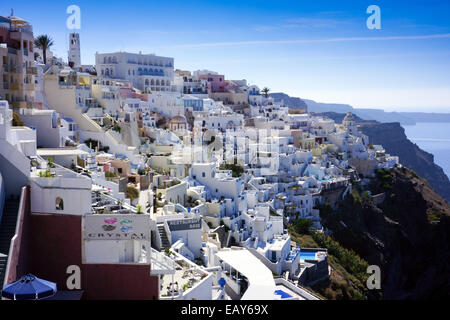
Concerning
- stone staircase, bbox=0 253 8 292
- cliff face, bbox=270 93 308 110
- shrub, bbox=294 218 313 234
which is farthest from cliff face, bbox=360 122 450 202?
stone staircase, bbox=0 253 8 292

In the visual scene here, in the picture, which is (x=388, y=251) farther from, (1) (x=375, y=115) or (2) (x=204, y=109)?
(1) (x=375, y=115)

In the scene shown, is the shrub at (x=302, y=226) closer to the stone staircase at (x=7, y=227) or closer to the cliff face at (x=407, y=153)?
the stone staircase at (x=7, y=227)

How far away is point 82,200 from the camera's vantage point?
13.0 metres

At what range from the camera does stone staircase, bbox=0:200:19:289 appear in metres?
10.6

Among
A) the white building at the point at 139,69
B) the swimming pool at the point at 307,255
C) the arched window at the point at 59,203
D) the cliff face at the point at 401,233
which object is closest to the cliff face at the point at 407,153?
the cliff face at the point at 401,233

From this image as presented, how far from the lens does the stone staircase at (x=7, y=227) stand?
34.8 ft

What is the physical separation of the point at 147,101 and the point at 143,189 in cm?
1809

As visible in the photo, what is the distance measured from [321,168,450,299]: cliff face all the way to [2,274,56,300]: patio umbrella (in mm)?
29082

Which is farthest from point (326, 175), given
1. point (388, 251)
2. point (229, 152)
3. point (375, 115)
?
point (375, 115)

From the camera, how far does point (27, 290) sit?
358 inches

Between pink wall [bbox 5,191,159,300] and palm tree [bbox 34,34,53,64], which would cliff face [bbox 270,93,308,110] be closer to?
palm tree [bbox 34,34,53,64]

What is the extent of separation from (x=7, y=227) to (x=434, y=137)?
8617cm

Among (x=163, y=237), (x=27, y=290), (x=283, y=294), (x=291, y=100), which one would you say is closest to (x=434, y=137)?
(x=291, y=100)

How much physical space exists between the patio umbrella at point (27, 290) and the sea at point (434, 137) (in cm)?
7809
